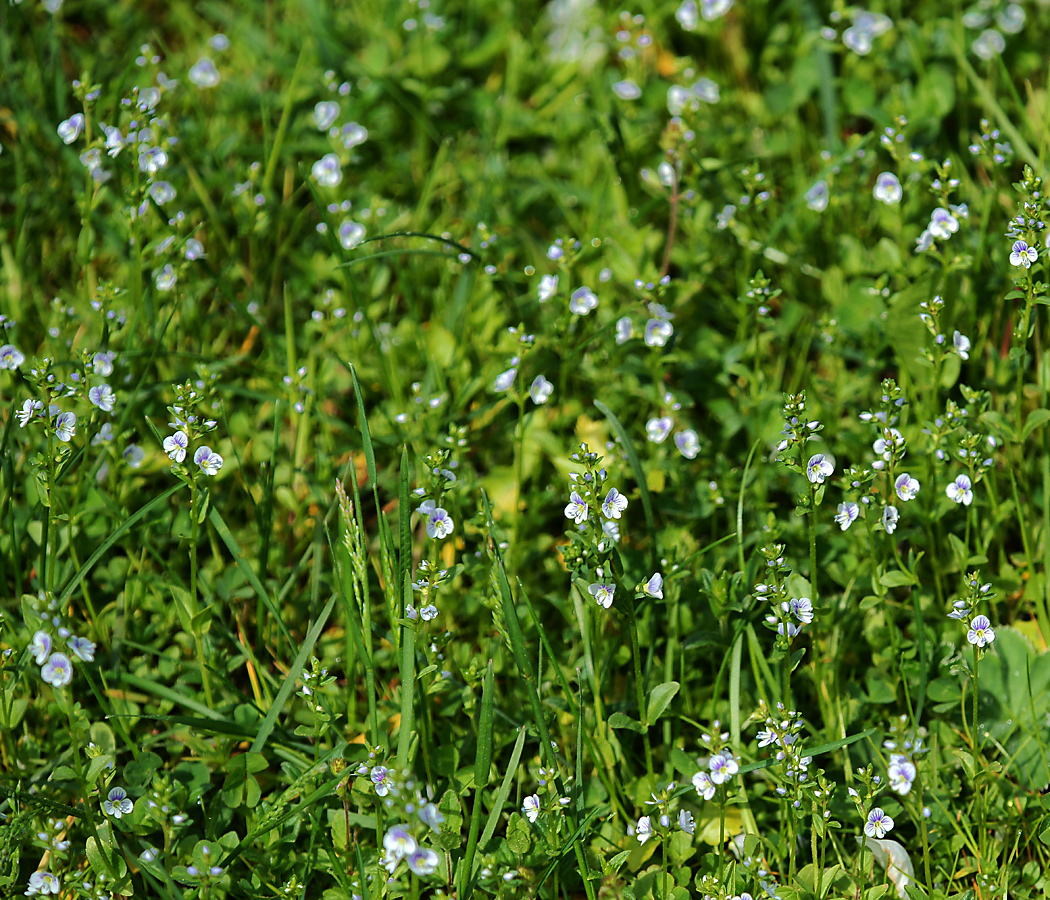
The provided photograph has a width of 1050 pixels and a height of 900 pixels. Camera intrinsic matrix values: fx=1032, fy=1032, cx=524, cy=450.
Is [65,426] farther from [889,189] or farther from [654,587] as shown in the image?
[889,189]

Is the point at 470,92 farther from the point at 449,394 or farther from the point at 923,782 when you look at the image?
the point at 923,782

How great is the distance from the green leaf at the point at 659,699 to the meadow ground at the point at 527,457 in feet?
0.29

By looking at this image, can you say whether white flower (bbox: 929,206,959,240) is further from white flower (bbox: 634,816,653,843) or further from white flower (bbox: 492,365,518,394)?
white flower (bbox: 634,816,653,843)

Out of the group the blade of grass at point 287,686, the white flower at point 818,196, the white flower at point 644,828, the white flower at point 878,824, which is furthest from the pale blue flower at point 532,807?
the white flower at point 818,196

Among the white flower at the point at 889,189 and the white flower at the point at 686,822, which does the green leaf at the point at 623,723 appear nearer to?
the white flower at the point at 686,822

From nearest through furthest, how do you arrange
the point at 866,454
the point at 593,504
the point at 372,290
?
1. the point at 593,504
2. the point at 866,454
3. the point at 372,290

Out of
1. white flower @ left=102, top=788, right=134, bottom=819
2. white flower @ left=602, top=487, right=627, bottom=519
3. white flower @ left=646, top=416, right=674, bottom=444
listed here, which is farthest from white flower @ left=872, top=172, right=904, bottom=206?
white flower @ left=102, top=788, right=134, bottom=819

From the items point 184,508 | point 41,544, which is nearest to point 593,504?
point 184,508

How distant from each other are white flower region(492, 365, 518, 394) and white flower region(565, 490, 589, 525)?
0.71 meters

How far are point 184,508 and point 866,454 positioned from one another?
211cm

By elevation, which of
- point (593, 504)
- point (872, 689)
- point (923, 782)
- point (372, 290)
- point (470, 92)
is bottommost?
point (923, 782)

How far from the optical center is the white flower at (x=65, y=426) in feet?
8.69

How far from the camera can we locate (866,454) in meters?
3.24

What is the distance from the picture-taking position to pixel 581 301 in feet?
11.0
